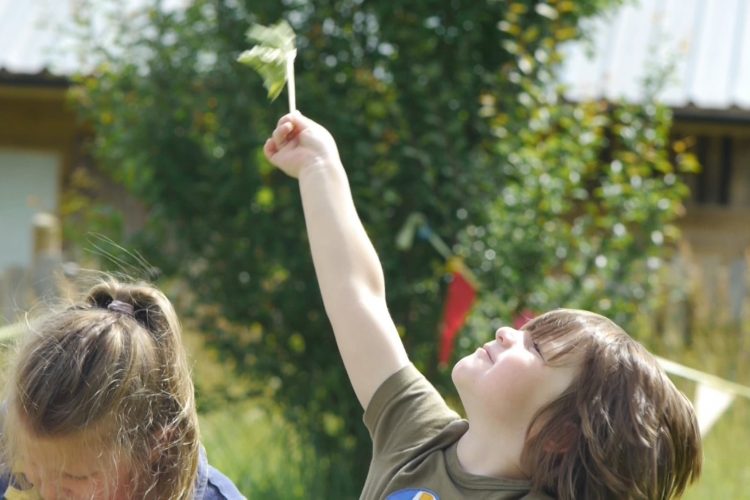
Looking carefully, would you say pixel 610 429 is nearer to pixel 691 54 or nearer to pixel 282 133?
pixel 282 133

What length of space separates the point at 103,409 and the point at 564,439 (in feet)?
2.33

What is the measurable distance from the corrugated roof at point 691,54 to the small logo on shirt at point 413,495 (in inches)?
226

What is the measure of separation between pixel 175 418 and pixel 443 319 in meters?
2.40

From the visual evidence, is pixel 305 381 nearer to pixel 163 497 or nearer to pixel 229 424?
pixel 229 424

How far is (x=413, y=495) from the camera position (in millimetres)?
1765

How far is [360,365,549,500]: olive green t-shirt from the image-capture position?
1.73 metres

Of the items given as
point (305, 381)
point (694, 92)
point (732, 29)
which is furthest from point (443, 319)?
point (732, 29)

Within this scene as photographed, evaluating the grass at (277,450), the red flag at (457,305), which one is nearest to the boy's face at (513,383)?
the red flag at (457,305)

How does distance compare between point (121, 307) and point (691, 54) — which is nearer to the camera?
point (121, 307)

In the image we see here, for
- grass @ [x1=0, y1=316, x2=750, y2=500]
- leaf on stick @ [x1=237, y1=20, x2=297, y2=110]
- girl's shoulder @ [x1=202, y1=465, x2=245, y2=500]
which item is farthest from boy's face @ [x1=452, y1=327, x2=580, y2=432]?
grass @ [x1=0, y1=316, x2=750, y2=500]

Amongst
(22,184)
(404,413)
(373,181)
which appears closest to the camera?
(404,413)

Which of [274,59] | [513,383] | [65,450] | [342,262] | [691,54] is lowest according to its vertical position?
[65,450]

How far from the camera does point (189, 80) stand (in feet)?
14.6

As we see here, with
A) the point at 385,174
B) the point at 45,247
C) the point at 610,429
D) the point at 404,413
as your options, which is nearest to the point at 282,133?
the point at 404,413
